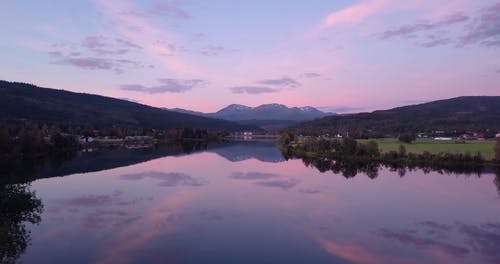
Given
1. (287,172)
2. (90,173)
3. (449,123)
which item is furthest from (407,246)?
(449,123)

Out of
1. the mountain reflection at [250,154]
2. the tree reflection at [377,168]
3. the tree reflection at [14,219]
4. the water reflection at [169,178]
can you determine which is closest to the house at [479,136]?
the mountain reflection at [250,154]

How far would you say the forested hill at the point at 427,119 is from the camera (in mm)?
90188

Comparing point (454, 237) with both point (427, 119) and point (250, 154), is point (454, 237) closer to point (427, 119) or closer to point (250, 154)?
point (250, 154)

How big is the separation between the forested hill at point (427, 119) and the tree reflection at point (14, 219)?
69177mm

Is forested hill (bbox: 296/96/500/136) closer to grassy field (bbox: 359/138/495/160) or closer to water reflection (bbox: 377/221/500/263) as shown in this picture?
grassy field (bbox: 359/138/495/160)

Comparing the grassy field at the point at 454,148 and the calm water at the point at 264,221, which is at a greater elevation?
the grassy field at the point at 454,148

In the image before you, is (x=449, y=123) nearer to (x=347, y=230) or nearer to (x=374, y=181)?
(x=374, y=181)

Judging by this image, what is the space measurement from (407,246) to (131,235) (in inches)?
338

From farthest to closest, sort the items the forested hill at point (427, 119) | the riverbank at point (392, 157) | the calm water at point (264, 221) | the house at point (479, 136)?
1. the forested hill at point (427, 119)
2. the house at point (479, 136)
3. the riverbank at point (392, 157)
4. the calm water at point (264, 221)

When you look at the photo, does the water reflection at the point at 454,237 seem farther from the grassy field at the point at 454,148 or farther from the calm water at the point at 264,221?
the grassy field at the point at 454,148

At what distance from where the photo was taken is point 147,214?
59.7ft

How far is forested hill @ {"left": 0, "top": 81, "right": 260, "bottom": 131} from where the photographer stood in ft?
307

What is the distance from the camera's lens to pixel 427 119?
102375mm

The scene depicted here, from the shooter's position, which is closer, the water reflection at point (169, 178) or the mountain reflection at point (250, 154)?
the water reflection at point (169, 178)
